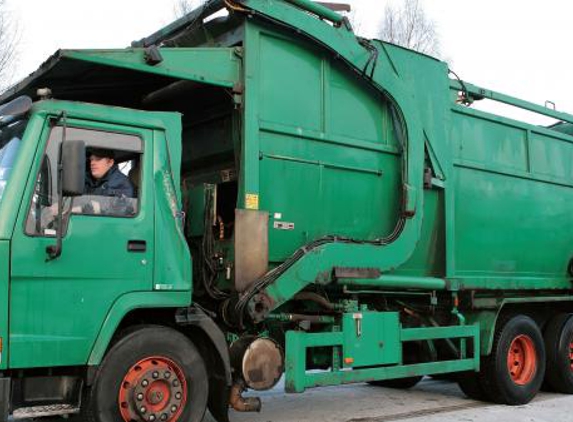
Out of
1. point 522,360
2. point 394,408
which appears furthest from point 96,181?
point 522,360

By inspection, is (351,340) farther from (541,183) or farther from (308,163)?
(541,183)

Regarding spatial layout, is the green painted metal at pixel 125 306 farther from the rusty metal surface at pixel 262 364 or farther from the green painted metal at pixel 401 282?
the green painted metal at pixel 401 282

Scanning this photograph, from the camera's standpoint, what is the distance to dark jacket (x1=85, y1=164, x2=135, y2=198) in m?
4.77

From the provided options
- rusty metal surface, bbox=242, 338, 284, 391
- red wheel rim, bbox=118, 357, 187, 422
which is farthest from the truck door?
rusty metal surface, bbox=242, 338, 284, 391

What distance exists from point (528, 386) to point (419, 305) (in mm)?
1969

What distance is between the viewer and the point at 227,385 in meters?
5.25

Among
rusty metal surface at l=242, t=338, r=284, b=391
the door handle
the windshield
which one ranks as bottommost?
rusty metal surface at l=242, t=338, r=284, b=391

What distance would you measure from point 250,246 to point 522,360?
442 cm

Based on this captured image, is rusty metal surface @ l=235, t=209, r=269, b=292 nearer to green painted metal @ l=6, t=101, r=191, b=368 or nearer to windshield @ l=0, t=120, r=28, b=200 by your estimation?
green painted metal @ l=6, t=101, r=191, b=368

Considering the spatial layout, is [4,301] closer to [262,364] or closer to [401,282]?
[262,364]

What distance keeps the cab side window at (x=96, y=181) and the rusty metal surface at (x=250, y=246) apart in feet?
3.18

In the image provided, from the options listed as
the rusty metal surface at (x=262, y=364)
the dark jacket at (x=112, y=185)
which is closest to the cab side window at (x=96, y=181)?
the dark jacket at (x=112, y=185)

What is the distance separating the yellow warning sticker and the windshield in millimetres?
1799

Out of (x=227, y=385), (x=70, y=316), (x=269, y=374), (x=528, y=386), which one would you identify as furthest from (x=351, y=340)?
(x=528, y=386)
